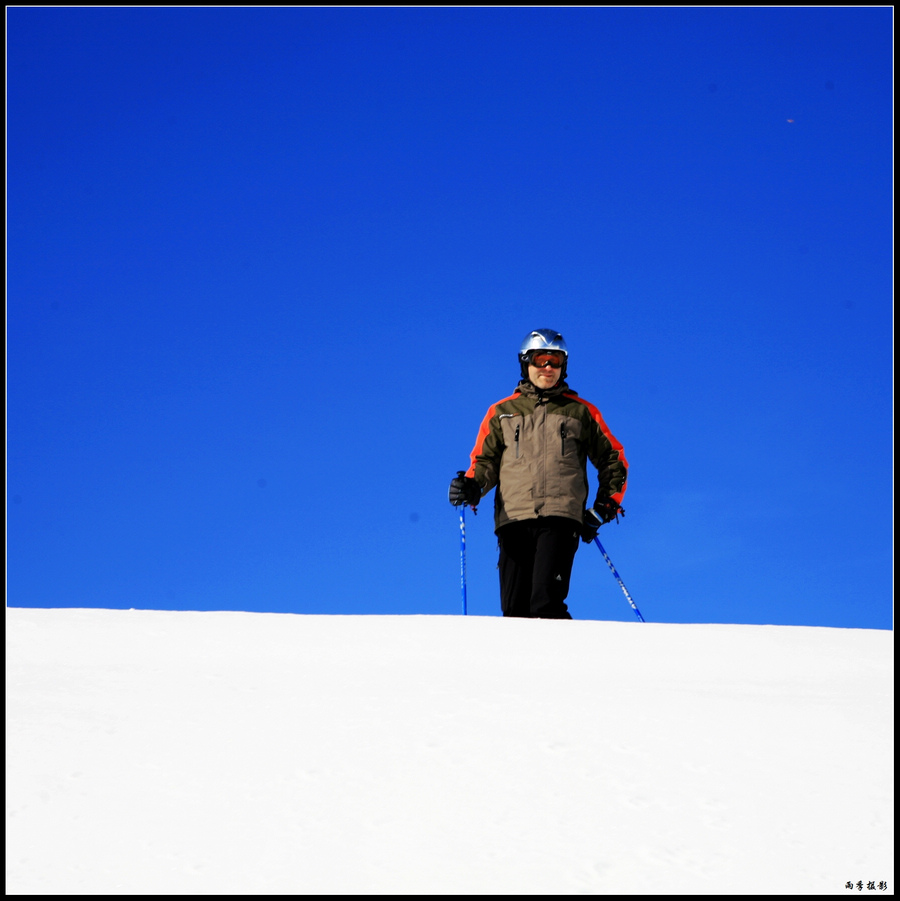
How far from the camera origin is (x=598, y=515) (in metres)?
6.44

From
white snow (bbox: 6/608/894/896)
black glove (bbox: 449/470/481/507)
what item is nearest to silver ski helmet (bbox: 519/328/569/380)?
black glove (bbox: 449/470/481/507)

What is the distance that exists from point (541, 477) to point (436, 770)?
346 centimetres

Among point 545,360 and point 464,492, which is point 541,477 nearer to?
point 464,492

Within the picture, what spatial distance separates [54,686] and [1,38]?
3634mm

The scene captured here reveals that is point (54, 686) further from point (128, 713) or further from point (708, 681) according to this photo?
point (708, 681)

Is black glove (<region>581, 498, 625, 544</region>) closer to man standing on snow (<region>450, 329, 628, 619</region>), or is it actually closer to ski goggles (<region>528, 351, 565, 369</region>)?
man standing on snow (<region>450, 329, 628, 619</region>)

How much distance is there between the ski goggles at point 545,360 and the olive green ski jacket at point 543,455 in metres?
0.12

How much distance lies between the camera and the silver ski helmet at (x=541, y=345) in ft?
21.4

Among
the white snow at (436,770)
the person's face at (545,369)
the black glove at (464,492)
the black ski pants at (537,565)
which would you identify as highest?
the person's face at (545,369)

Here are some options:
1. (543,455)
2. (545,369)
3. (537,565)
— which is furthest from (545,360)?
(537,565)

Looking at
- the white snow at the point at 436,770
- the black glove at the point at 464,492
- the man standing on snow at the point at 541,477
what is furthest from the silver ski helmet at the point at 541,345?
the white snow at the point at 436,770

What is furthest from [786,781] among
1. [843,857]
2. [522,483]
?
[522,483]

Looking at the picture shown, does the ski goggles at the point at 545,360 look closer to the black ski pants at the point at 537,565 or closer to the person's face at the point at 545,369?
the person's face at the point at 545,369

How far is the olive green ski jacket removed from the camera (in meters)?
6.18
